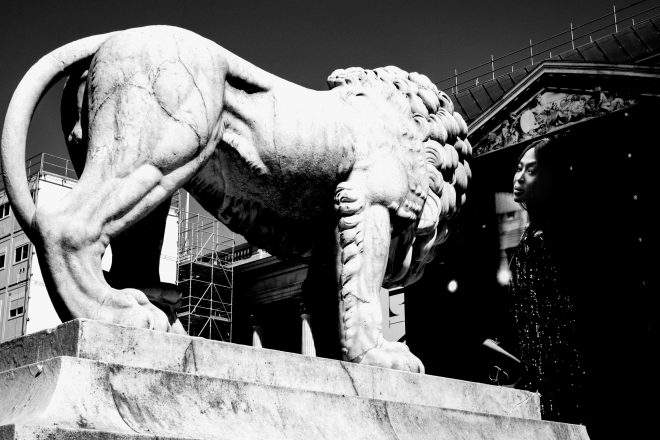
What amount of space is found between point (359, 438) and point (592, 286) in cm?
1097

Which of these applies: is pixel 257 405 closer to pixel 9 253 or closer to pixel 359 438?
pixel 359 438

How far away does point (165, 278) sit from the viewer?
2538cm

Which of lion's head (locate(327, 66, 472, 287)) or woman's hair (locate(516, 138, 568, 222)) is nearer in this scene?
lion's head (locate(327, 66, 472, 287))

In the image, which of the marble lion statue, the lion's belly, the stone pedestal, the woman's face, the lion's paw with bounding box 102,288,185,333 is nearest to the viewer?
the stone pedestal

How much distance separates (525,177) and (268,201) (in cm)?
1170

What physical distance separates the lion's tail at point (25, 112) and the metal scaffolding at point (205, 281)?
21202 mm

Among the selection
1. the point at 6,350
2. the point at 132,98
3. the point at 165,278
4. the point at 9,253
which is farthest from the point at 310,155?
the point at 9,253

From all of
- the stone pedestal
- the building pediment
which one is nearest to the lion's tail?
the stone pedestal

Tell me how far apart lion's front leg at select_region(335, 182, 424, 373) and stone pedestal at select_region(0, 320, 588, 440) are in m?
0.21

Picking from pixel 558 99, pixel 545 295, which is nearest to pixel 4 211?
pixel 558 99

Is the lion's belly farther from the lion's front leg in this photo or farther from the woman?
the woman

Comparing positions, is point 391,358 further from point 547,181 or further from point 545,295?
point 547,181

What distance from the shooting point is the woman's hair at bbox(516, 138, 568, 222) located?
14211mm

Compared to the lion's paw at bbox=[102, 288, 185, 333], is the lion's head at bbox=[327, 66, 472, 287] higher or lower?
higher
